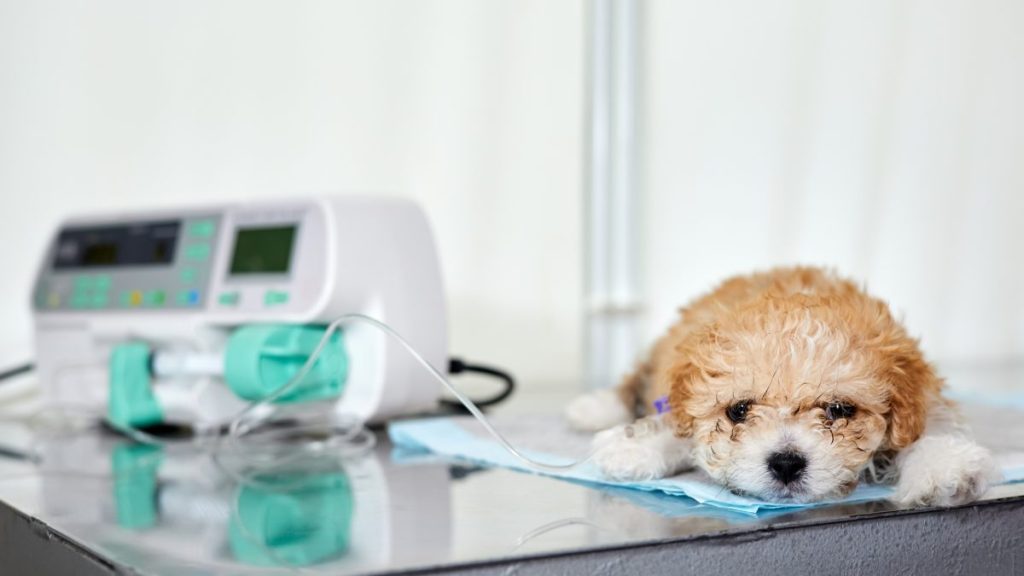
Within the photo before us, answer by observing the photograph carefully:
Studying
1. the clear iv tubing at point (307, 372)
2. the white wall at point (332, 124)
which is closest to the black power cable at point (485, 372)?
the clear iv tubing at point (307, 372)

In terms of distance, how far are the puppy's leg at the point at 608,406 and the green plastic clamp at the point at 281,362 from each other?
266 millimetres

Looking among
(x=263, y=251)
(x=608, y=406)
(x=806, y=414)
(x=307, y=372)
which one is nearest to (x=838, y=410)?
(x=806, y=414)

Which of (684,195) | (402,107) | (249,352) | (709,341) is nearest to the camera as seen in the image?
(709,341)

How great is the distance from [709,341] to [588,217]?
129 cm

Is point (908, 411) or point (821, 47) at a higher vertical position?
point (821, 47)

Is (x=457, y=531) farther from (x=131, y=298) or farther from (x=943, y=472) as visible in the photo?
(x=131, y=298)

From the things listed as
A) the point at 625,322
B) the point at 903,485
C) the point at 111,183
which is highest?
the point at 111,183

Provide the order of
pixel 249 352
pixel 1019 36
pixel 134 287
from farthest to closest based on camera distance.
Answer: pixel 1019 36 < pixel 134 287 < pixel 249 352

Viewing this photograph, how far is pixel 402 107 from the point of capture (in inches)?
84.4

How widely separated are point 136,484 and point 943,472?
704 mm

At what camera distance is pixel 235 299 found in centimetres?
136

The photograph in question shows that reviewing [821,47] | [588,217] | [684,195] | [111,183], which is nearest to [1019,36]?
[821,47]

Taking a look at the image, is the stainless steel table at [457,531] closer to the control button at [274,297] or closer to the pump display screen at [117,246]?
the control button at [274,297]

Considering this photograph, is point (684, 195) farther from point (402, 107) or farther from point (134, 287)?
point (134, 287)
